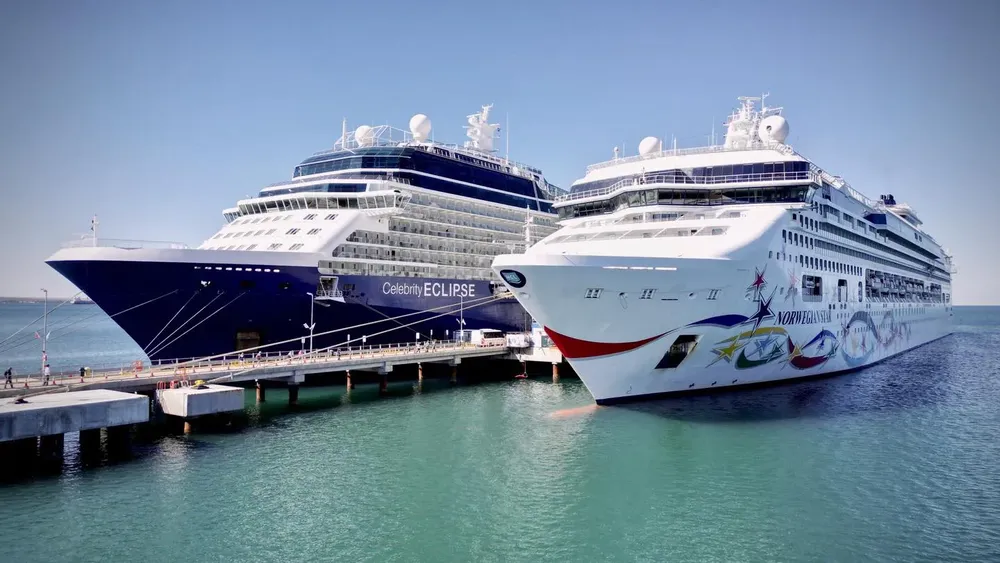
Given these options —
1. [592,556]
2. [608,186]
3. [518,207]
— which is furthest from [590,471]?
[518,207]

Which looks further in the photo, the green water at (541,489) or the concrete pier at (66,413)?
the concrete pier at (66,413)

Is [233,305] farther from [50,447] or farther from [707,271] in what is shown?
[707,271]

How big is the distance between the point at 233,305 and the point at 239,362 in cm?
349

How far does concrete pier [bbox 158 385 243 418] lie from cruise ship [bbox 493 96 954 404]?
11.5m

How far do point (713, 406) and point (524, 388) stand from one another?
37.4 ft

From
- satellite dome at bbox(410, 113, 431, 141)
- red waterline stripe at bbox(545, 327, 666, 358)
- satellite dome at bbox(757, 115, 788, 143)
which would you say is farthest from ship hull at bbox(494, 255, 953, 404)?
satellite dome at bbox(410, 113, 431, 141)

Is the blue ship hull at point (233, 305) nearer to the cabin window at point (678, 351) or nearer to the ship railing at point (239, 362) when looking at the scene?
the ship railing at point (239, 362)

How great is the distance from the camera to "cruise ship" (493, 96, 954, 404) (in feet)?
79.8

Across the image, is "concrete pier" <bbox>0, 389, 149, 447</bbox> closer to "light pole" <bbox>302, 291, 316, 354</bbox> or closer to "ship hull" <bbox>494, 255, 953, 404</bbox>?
"light pole" <bbox>302, 291, 316, 354</bbox>

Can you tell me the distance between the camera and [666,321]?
25047 mm

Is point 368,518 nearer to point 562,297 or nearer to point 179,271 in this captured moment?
point 562,297

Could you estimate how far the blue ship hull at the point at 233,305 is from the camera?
28766mm

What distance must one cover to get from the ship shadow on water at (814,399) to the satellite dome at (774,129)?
14.5 metres

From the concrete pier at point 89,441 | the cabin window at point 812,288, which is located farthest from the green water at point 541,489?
the cabin window at point 812,288
